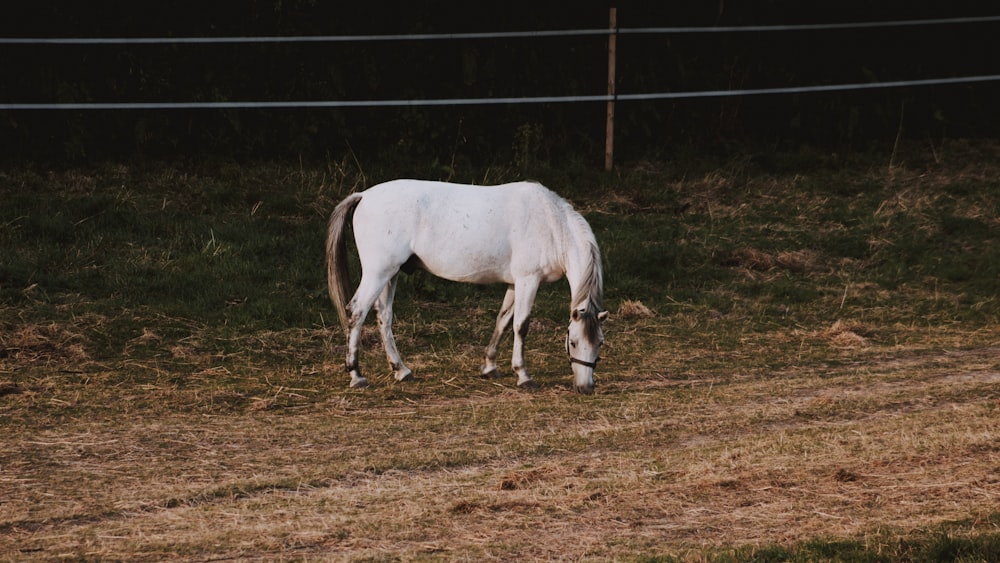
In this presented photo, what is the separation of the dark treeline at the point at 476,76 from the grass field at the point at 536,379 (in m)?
0.58

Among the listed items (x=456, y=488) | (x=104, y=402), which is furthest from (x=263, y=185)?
(x=456, y=488)

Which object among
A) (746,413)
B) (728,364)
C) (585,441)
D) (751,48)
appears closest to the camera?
(585,441)

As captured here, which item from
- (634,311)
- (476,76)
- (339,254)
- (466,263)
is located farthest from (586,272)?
(476,76)

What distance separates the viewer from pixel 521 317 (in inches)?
310

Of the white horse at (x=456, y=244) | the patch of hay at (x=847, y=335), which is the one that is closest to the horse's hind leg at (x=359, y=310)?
the white horse at (x=456, y=244)

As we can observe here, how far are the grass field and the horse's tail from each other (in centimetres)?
56

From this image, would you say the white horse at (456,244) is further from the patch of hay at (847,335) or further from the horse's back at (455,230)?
the patch of hay at (847,335)

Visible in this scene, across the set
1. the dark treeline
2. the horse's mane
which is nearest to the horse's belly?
the horse's mane

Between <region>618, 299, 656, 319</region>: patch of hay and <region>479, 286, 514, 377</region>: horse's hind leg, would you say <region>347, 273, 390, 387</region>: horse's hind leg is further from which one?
<region>618, 299, 656, 319</region>: patch of hay

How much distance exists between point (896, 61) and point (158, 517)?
12.6 meters

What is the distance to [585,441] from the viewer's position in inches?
250

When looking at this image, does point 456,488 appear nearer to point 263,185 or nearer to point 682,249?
point 682,249

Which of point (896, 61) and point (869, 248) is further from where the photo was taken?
point (896, 61)

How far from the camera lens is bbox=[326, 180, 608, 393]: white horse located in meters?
7.81
